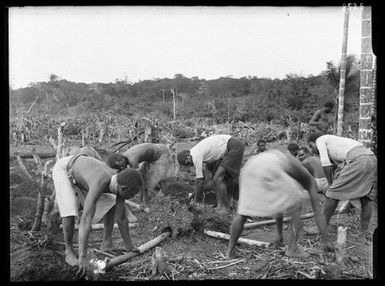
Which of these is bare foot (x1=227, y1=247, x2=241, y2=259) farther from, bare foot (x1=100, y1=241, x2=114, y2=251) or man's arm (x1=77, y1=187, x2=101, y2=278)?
man's arm (x1=77, y1=187, x2=101, y2=278)

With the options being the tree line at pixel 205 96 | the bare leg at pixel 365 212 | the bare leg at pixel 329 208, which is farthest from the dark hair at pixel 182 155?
→ the bare leg at pixel 365 212

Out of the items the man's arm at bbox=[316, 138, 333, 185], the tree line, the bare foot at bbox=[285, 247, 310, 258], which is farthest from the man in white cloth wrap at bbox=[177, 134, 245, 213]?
the bare foot at bbox=[285, 247, 310, 258]

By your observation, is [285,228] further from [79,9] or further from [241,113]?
[79,9]

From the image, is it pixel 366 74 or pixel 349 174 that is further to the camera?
pixel 366 74

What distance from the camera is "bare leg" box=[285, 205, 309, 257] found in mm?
5586

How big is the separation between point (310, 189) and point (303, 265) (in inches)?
37.3

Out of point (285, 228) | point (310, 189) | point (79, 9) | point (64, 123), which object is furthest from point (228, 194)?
point (79, 9)

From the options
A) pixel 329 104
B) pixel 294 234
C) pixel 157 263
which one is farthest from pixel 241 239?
pixel 329 104

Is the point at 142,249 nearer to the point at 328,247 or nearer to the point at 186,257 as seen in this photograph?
the point at 186,257

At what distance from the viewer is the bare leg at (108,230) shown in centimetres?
559

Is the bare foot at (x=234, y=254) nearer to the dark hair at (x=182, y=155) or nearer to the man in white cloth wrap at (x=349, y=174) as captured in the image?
the man in white cloth wrap at (x=349, y=174)

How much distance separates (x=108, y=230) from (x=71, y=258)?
566mm

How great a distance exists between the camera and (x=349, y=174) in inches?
239

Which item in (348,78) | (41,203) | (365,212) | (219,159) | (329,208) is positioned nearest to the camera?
(41,203)
